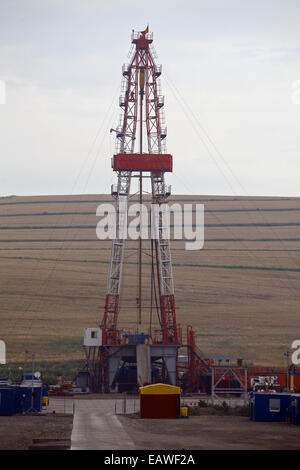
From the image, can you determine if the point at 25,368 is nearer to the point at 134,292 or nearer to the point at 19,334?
the point at 19,334

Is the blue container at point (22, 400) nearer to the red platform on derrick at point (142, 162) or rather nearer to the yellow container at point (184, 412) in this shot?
the yellow container at point (184, 412)

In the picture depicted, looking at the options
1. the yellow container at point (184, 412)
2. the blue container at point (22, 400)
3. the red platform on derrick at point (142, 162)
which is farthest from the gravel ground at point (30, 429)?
the red platform on derrick at point (142, 162)

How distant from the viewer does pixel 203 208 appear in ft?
427

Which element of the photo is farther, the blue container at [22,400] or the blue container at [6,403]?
the blue container at [22,400]

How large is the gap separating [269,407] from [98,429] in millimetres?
9382

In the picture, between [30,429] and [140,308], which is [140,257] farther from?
[30,429]

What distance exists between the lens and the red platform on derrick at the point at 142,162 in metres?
60.3

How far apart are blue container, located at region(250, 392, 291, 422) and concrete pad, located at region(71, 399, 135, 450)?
263 inches

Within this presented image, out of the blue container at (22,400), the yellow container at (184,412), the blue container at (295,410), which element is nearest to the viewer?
the blue container at (295,410)

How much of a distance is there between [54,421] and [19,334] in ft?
122

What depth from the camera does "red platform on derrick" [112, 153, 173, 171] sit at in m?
60.3

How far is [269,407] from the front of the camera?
37.1m

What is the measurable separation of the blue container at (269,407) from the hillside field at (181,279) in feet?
78.6
